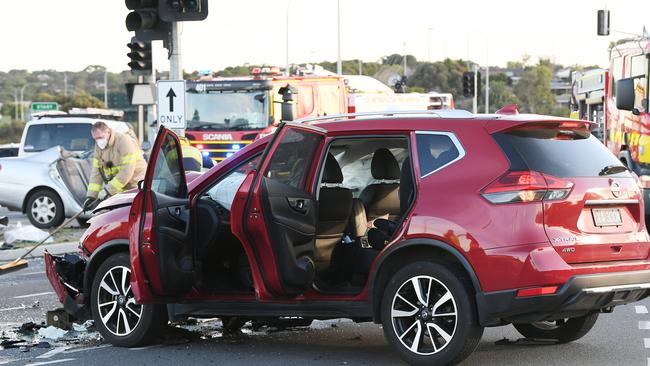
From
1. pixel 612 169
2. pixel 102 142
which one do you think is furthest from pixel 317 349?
pixel 102 142

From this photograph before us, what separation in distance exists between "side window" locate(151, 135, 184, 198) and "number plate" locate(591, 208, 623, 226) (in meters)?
2.97

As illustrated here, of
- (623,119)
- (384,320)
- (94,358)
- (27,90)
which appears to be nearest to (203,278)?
(94,358)

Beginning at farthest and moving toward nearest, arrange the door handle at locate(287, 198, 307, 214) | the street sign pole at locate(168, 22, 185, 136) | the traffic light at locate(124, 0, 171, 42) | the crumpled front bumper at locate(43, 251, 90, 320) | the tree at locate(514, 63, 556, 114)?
the tree at locate(514, 63, 556, 114) → the street sign pole at locate(168, 22, 185, 136) → the traffic light at locate(124, 0, 171, 42) → the crumpled front bumper at locate(43, 251, 90, 320) → the door handle at locate(287, 198, 307, 214)

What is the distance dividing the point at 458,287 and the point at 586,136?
1469 mm

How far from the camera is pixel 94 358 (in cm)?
827

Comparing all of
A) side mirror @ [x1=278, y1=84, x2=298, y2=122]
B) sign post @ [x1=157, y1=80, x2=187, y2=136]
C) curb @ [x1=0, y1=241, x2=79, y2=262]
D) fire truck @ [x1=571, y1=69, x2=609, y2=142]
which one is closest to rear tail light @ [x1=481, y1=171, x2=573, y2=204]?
sign post @ [x1=157, y1=80, x2=187, y2=136]

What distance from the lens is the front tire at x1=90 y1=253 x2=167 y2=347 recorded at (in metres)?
8.64

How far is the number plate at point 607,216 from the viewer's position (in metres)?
7.42

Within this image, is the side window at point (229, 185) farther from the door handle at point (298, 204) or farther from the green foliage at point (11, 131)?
the green foliage at point (11, 131)

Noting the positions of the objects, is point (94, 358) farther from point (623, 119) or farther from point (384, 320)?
point (623, 119)

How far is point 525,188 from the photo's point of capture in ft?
23.5

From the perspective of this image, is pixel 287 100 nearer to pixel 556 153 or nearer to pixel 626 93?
pixel 626 93

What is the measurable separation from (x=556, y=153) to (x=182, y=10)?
8.01 metres

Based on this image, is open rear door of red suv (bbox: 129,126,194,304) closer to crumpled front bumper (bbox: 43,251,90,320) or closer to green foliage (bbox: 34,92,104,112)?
crumpled front bumper (bbox: 43,251,90,320)
